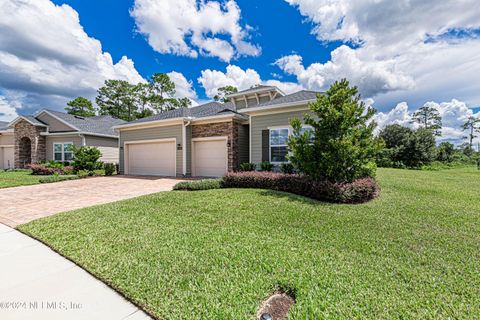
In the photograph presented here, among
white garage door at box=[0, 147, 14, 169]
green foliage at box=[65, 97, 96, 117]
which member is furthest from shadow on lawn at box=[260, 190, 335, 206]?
green foliage at box=[65, 97, 96, 117]

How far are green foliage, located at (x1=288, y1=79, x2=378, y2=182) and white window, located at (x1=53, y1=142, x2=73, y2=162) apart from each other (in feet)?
61.5

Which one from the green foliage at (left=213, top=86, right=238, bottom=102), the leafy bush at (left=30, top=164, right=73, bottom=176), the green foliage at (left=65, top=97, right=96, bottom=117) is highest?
the green foliage at (left=213, top=86, right=238, bottom=102)

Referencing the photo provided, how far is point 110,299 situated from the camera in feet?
7.40

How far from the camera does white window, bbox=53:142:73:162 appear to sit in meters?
16.8

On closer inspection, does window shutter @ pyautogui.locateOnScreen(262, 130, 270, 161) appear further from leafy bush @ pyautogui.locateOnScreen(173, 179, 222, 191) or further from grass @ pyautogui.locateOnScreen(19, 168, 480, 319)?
grass @ pyautogui.locateOnScreen(19, 168, 480, 319)

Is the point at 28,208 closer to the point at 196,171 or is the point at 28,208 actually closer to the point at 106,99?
the point at 196,171

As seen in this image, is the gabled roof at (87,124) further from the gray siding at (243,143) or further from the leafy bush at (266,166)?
the leafy bush at (266,166)

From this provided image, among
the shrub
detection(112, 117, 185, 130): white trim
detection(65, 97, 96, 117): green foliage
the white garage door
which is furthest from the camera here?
detection(65, 97, 96, 117): green foliage

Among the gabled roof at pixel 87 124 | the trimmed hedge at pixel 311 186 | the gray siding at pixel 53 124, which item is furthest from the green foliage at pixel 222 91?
the trimmed hedge at pixel 311 186

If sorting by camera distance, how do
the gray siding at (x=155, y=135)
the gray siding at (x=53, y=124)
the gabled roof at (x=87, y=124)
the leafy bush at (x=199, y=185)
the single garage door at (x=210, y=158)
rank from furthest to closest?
the gray siding at (x=53, y=124)
the gabled roof at (x=87, y=124)
the gray siding at (x=155, y=135)
the single garage door at (x=210, y=158)
the leafy bush at (x=199, y=185)

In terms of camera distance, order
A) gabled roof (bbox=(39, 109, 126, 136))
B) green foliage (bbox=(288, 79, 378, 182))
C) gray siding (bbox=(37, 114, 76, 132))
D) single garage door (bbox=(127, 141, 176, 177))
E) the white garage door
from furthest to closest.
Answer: the white garage door
gray siding (bbox=(37, 114, 76, 132))
gabled roof (bbox=(39, 109, 126, 136))
single garage door (bbox=(127, 141, 176, 177))
green foliage (bbox=(288, 79, 378, 182))

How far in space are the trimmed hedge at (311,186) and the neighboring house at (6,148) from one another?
25.4 meters

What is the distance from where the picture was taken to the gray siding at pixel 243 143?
12125 millimetres

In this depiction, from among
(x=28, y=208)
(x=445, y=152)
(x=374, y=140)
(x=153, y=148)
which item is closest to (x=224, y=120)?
(x=153, y=148)
